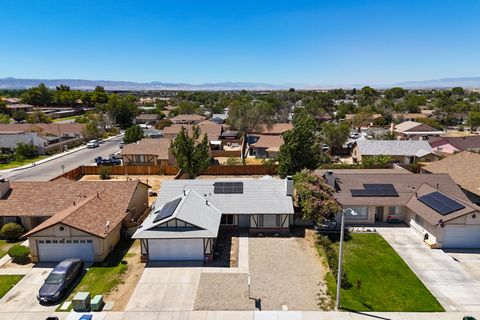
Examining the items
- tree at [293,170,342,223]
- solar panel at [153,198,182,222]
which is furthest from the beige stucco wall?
tree at [293,170,342,223]

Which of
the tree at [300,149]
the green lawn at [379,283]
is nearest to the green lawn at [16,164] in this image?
the tree at [300,149]

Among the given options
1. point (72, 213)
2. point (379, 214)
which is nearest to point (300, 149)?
point (379, 214)

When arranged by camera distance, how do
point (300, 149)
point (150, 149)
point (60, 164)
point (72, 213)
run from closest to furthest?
1. point (72, 213)
2. point (300, 149)
3. point (150, 149)
4. point (60, 164)

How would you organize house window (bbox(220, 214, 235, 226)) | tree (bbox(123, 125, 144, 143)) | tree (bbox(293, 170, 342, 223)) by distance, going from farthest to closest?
tree (bbox(123, 125, 144, 143))
house window (bbox(220, 214, 235, 226))
tree (bbox(293, 170, 342, 223))

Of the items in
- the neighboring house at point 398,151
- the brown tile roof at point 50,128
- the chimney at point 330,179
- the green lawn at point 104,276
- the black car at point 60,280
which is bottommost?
the green lawn at point 104,276

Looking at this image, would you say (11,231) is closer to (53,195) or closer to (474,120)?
(53,195)

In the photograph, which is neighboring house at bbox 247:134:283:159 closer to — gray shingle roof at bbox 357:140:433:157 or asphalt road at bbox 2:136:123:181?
gray shingle roof at bbox 357:140:433:157

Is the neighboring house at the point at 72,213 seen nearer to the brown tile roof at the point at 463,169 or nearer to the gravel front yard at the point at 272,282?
the gravel front yard at the point at 272,282
